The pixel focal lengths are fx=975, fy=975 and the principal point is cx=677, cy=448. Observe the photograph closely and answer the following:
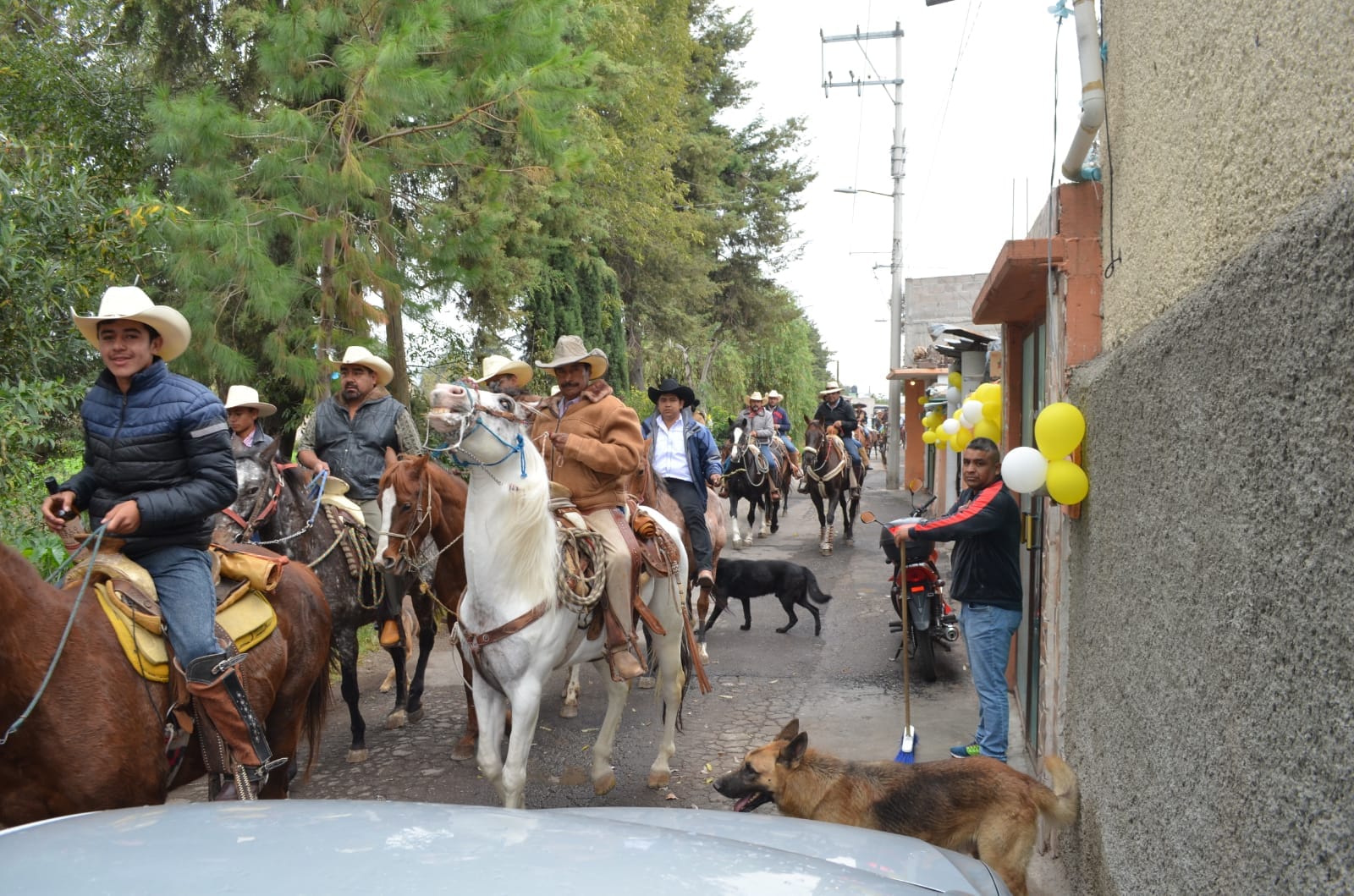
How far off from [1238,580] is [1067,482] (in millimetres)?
2089

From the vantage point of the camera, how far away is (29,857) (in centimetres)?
204

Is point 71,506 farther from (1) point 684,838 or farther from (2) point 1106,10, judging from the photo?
(2) point 1106,10

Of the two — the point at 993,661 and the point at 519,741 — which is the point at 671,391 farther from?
the point at 519,741

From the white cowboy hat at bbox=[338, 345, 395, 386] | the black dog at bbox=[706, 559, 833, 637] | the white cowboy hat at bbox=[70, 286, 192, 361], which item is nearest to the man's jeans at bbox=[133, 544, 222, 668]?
the white cowboy hat at bbox=[70, 286, 192, 361]

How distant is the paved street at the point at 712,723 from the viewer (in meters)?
6.17

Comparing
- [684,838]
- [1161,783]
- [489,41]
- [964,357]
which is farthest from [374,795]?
[964,357]

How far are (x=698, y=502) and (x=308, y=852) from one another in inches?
295

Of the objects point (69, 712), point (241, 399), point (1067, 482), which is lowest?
point (69, 712)

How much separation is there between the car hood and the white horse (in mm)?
2469

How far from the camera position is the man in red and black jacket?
562 cm

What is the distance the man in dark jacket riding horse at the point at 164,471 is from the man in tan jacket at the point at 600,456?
203 cm

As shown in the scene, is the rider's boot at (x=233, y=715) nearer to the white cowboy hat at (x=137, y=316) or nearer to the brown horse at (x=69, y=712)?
the brown horse at (x=69, y=712)

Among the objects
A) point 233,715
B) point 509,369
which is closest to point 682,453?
point 509,369

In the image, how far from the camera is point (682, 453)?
32.0 feet
